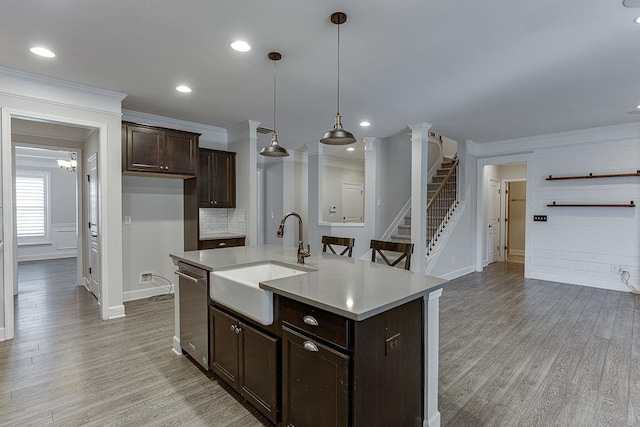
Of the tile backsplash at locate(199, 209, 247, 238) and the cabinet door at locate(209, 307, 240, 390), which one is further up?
the tile backsplash at locate(199, 209, 247, 238)

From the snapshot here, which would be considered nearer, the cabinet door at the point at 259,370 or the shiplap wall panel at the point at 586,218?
the cabinet door at the point at 259,370

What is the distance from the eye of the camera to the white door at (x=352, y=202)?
8.73m

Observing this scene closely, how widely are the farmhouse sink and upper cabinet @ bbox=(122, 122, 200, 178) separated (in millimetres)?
2441

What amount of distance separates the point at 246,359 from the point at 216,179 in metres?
3.41

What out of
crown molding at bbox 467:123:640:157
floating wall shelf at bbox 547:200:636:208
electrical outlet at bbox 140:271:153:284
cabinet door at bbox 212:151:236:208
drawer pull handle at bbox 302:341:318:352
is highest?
crown molding at bbox 467:123:640:157

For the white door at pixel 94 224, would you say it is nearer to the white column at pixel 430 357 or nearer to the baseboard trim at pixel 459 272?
the white column at pixel 430 357

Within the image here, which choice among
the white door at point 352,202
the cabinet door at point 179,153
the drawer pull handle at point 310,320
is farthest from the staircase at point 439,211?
the drawer pull handle at point 310,320

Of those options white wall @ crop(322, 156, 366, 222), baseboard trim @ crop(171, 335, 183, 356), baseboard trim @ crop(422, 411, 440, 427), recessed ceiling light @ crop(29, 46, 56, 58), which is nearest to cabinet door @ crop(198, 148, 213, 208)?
recessed ceiling light @ crop(29, 46, 56, 58)

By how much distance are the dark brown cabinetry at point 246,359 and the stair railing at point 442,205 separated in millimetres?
4435

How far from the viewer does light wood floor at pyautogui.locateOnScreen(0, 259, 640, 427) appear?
211 centimetres

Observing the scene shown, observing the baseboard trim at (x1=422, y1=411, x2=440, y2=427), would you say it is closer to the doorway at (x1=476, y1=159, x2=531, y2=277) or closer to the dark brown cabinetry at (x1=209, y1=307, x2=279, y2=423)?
the dark brown cabinetry at (x1=209, y1=307, x2=279, y2=423)

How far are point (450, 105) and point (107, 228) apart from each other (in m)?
4.38

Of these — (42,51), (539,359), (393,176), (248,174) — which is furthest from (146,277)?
(539,359)

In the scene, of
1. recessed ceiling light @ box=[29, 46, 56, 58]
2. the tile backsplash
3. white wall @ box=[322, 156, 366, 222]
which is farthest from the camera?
white wall @ box=[322, 156, 366, 222]
